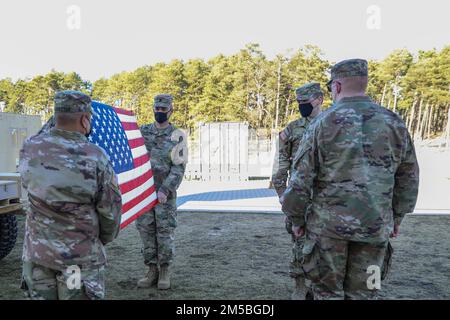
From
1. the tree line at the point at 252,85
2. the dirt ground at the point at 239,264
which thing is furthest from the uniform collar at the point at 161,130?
the tree line at the point at 252,85

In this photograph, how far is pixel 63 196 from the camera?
2.08 meters

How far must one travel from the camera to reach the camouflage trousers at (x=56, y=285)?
84.0 inches

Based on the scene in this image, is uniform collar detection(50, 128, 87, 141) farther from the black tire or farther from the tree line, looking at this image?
the tree line

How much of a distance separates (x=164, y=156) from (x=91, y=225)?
1.93 m

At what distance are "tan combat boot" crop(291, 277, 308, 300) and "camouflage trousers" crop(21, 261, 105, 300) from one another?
6.81ft

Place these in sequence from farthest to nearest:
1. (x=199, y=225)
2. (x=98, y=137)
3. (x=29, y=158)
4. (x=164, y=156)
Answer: (x=199, y=225), (x=164, y=156), (x=98, y=137), (x=29, y=158)

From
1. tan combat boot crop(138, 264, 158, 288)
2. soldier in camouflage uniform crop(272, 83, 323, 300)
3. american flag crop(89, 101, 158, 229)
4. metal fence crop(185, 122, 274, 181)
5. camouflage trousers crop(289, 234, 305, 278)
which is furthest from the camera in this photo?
metal fence crop(185, 122, 274, 181)

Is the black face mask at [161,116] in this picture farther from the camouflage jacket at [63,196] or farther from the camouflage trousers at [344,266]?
the camouflage trousers at [344,266]

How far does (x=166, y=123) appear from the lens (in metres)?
4.14

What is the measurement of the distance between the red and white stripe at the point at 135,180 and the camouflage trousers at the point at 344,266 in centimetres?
155

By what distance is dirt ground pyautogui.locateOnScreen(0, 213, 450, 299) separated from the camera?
13.2 feet

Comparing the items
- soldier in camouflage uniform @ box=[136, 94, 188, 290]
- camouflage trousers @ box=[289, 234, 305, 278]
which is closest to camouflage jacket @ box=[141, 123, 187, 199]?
soldier in camouflage uniform @ box=[136, 94, 188, 290]
